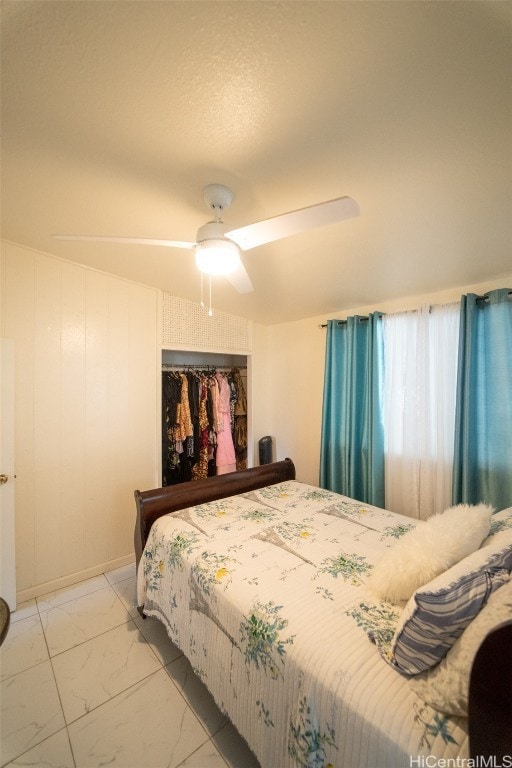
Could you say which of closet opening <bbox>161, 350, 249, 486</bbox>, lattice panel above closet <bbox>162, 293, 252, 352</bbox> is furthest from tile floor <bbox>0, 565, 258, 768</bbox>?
lattice panel above closet <bbox>162, 293, 252, 352</bbox>

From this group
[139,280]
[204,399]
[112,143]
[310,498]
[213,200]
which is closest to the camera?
[112,143]

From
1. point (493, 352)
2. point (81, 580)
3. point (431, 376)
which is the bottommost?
point (81, 580)

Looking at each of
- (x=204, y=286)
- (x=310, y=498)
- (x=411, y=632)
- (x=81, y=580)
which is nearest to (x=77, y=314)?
(x=204, y=286)

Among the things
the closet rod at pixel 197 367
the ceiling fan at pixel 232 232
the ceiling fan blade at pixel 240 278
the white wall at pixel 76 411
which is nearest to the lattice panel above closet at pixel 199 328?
the white wall at pixel 76 411

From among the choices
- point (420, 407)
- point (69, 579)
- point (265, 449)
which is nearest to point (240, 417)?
point (265, 449)

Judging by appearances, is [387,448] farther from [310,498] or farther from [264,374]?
[264,374]

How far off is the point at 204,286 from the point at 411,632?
96.8 inches

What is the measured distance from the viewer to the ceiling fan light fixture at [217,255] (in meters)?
1.20

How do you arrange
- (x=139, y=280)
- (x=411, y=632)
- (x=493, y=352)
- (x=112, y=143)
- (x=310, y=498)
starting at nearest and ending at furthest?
1. (x=411, y=632)
2. (x=112, y=143)
3. (x=493, y=352)
4. (x=310, y=498)
5. (x=139, y=280)

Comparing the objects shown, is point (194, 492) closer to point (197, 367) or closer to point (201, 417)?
point (201, 417)

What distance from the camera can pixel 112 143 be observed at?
111 cm

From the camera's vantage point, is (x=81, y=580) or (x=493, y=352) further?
(x=81, y=580)

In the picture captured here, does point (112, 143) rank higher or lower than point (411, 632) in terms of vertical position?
higher
